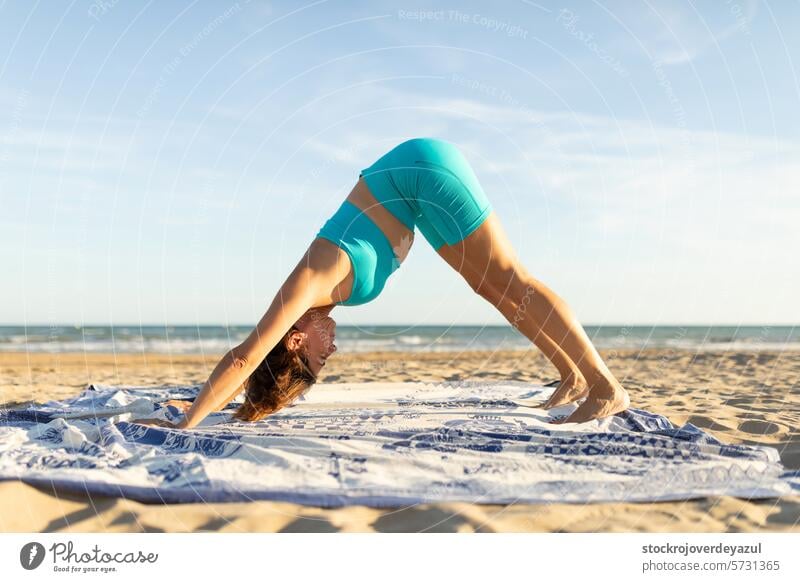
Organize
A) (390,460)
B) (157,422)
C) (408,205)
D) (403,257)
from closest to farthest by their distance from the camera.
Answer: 1. (390,460)
2. (157,422)
3. (408,205)
4. (403,257)

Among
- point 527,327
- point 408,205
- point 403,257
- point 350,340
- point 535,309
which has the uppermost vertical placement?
point 408,205

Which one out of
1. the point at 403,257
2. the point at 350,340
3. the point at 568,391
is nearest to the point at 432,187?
→ the point at 403,257

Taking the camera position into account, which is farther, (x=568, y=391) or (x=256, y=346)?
(x=568, y=391)

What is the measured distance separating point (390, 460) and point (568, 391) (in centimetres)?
193

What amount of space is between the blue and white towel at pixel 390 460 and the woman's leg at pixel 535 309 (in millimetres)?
147

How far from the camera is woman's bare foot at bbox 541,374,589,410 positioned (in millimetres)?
4508

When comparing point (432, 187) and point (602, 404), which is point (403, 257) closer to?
point (432, 187)

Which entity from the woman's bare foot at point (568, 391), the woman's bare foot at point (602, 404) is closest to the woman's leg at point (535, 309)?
the woman's bare foot at point (602, 404)

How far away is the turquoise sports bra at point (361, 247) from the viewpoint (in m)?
3.78

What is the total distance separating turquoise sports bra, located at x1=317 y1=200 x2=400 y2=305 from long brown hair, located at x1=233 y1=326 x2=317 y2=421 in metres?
0.44

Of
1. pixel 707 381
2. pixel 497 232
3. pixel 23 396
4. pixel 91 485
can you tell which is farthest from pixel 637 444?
pixel 23 396

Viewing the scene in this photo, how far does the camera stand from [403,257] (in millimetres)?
4156

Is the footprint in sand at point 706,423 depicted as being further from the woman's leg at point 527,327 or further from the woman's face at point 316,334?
the woman's face at point 316,334
